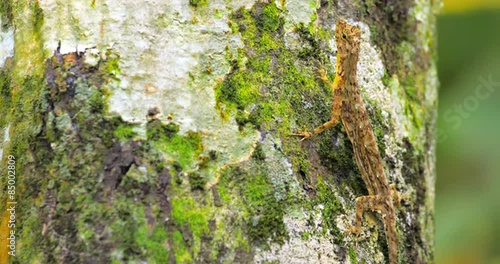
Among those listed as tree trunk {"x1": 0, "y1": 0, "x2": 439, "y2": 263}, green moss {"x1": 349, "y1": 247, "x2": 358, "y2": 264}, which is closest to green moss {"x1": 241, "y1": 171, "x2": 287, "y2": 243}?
tree trunk {"x1": 0, "y1": 0, "x2": 439, "y2": 263}

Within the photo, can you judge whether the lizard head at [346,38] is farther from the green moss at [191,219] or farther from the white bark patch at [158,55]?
the green moss at [191,219]

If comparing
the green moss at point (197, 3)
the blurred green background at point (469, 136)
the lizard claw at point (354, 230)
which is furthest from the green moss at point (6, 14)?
the blurred green background at point (469, 136)

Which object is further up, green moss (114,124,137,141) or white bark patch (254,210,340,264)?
green moss (114,124,137,141)

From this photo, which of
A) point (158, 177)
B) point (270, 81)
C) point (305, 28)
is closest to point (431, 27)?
point (305, 28)

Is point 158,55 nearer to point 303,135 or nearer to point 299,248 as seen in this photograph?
point 303,135

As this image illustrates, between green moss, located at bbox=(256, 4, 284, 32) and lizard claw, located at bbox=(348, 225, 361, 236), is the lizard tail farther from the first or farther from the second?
green moss, located at bbox=(256, 4, 284, 32)

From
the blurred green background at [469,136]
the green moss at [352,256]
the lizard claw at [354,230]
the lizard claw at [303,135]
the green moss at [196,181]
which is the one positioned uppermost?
the lizard claw at [303,135]

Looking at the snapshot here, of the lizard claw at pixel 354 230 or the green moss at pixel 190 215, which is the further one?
the lizard claw at pixel 354 230
